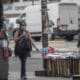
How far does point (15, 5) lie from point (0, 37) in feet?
182

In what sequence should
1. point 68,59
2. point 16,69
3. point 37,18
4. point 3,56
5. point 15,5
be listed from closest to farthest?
point 3,56 < point 68,59 < point 16,69 < point 37,18 < point 15,5

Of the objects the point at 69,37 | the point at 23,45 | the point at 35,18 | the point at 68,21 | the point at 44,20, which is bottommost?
the point at 69,37

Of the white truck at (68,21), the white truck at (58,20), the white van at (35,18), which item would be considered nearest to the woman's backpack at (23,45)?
the white van at (35,18)

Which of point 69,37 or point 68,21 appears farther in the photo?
point 68,21

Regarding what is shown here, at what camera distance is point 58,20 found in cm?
3866

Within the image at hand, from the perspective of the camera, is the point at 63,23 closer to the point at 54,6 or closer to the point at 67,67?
the point at 54,6

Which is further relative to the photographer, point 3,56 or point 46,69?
point 46,69

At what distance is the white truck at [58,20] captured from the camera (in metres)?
38.4

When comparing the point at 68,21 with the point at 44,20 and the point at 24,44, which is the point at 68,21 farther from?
the point at 24,44

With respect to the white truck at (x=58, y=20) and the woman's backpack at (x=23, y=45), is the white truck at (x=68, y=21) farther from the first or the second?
the woman's backpack at (x=23, y=45)

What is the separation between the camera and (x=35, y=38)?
39.3 metres

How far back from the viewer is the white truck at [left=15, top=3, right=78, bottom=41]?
126 ft

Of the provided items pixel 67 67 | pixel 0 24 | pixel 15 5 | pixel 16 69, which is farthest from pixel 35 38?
pixel 15 5

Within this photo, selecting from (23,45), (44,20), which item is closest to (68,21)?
(44,20)
